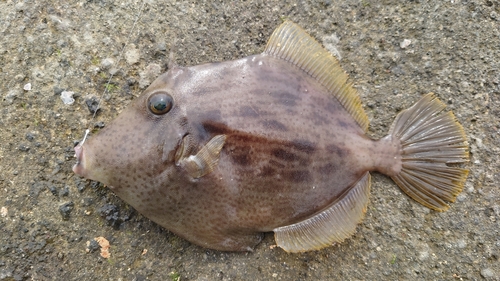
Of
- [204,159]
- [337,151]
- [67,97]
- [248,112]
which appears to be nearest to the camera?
[204,159]

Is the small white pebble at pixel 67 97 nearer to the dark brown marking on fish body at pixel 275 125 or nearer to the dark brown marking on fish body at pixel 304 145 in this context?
the dark brown marking on fish body at pixel 275 125

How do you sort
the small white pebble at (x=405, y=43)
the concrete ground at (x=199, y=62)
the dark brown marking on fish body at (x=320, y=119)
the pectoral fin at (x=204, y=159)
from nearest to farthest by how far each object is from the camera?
the pectoral fin at (x=204, y=159) < the dark brown marking on fish body at (x=320, y=119) < the concrete ground at (x=199, y=62) < the small white pebble at (x=405, y=43)

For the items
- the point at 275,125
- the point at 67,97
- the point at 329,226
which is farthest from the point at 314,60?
the point at 67,97

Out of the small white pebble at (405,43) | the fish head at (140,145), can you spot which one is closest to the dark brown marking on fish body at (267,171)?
the fish head at (140,145)

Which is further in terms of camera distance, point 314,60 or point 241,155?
point 314,60

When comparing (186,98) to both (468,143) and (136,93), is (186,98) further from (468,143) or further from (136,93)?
(468,143)

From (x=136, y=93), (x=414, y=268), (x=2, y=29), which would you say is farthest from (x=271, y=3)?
(x=414, y=268)

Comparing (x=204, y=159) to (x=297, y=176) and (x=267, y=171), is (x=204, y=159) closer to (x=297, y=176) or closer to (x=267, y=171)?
(x=267, y=171)
